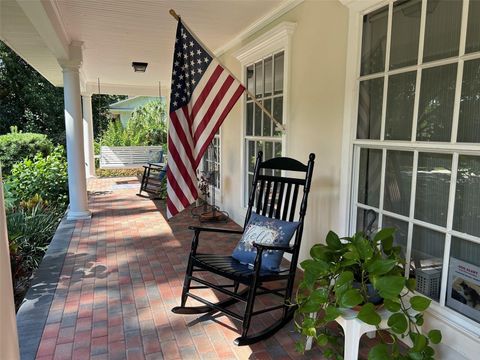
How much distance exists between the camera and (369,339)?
7.48 feet

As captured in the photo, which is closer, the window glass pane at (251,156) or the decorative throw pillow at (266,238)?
the decorative throw pillow at (266,238)

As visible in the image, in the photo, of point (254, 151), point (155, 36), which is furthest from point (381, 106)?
point (155, 36)

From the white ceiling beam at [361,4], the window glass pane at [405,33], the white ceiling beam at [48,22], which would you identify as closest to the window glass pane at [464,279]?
the window glass pane at [405,33]

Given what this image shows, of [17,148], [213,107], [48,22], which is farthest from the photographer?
[17,148]

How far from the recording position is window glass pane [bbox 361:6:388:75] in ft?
7.77

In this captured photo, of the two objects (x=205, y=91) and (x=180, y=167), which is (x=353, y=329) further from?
(x=205, y=91)

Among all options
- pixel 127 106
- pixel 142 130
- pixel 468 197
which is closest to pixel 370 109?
pixel 468 197

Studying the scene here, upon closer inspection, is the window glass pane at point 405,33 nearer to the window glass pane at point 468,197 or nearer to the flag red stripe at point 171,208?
the window glass pane at point 468,197

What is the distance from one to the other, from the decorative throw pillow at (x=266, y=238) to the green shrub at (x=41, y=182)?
4.48 metres

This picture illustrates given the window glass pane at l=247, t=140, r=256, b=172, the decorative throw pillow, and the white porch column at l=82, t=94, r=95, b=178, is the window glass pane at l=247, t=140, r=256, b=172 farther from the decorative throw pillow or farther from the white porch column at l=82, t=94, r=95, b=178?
the white porch column at l=82, t=94, r=95, b=178

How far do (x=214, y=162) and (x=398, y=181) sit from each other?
4180mm

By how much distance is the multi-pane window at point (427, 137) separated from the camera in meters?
1.84

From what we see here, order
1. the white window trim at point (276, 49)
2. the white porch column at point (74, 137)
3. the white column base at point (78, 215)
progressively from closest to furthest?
the white window trim at point (276, 49) < the white porch column at point (74, 137) < the white column base at point (78, 215)

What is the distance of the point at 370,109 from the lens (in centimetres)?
251
